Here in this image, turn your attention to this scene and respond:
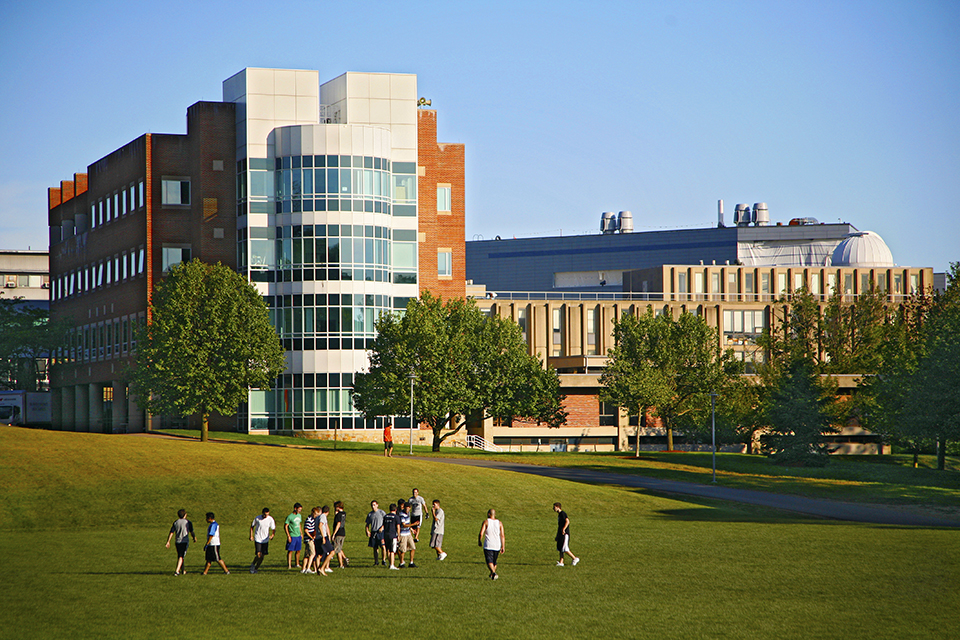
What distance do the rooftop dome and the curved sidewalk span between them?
96.2 metres

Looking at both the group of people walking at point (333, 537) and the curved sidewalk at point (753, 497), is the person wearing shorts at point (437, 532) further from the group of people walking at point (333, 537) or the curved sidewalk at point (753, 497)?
the curved sidewalk at point (753, 497)

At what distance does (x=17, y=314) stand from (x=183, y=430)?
36256mm

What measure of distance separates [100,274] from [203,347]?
30.3 m

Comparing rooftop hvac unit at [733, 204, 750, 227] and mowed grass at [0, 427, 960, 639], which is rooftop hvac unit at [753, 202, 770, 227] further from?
mowed grass at [0, 427, 960, 639]

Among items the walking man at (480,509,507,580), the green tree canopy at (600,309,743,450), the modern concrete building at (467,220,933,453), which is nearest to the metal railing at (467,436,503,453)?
the modern concrete building at (467,220,933,453)

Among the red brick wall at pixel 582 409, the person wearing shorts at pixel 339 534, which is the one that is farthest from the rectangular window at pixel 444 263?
the person wearing shorts at pixel 339 534

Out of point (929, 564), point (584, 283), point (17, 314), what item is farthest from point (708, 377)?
point (584, 283)

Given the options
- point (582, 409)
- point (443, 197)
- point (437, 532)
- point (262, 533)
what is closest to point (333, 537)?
point (262, 533)

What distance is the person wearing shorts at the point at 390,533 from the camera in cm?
2823

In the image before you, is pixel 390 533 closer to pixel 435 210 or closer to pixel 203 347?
pixel 203 347

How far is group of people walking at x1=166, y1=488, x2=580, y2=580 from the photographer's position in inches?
1032

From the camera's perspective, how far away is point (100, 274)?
9581 cm

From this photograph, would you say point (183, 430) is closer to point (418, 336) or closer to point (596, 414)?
point (418, 336)

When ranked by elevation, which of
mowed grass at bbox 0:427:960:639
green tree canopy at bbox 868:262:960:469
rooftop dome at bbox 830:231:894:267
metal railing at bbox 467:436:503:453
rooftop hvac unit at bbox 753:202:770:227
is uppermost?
rooftop hvac unit at bbox 753:202:770:227
